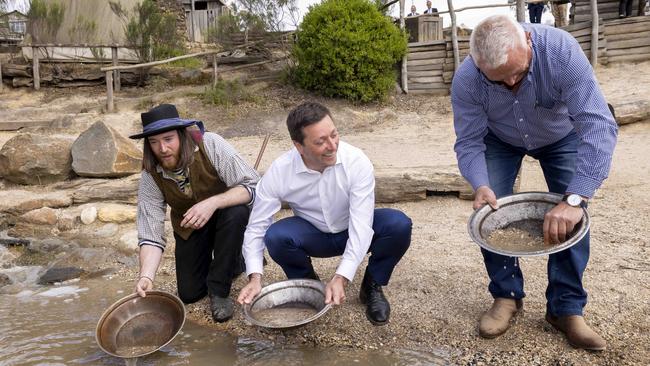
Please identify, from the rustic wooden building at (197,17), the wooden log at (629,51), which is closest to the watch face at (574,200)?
the wooden log at (629,51)

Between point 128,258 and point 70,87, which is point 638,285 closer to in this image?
point 128,258

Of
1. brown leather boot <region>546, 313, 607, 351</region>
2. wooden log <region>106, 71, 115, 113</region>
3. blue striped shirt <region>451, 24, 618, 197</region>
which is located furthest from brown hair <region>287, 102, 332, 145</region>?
wooden log <region>106, 71, 115, 113</region>

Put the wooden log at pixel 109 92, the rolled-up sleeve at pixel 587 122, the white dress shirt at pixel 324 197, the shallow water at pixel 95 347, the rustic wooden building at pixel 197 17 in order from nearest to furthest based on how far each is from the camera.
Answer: the rolled-up sleeve at pixel 587 122
the shallow water at pixel 95 347
the white dress shirt at pixel 324 197
the wooden log at pixel 109 92
the rustic wooden building at pixel 197 17

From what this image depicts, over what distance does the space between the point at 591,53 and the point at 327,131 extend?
962 centimetres

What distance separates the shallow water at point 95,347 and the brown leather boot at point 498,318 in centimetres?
28

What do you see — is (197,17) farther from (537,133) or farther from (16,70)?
(537,133)

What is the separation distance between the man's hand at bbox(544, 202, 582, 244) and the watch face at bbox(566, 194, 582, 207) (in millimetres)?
15

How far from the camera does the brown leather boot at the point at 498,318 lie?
10.0 feet

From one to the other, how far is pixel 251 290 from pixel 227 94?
8.13m

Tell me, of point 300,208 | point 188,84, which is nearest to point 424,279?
point 300,208

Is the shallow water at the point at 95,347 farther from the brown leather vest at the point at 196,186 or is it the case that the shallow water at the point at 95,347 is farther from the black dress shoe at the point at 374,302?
the brown leather vest at the point at 196,186

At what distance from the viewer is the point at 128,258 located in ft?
16.2

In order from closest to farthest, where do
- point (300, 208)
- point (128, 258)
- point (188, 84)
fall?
point (300, 208), point (128, 258), point (188, 84)

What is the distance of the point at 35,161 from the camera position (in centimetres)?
658
